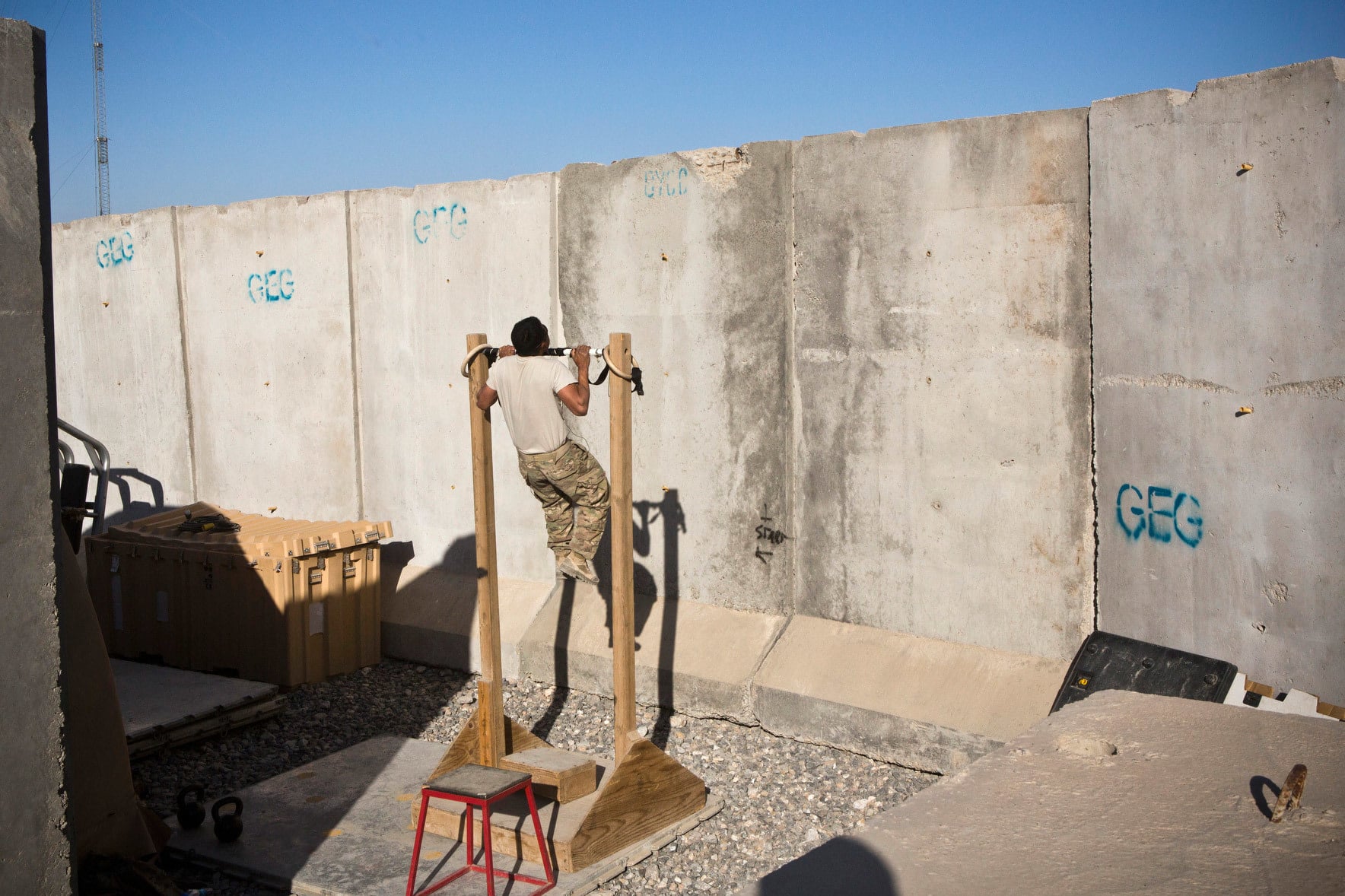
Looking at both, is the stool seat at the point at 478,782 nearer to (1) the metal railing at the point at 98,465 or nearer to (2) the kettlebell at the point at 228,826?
(2) the kettlebell at the point at 228,826

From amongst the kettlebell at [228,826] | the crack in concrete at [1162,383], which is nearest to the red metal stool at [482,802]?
the kettlebell at [228,826]

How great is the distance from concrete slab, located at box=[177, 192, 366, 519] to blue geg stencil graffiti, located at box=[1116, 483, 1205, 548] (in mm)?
5416

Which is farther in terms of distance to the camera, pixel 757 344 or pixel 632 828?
pixel 757 344

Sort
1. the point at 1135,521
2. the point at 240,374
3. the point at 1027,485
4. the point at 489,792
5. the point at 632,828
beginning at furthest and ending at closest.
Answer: the point at 240,374 → the point at 1027,485 → the point at 1135,521 → the point at 632,828 → the point at 489,792

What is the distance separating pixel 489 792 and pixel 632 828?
0.85 metres

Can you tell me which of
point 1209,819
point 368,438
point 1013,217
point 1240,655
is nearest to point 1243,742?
point 1209,819

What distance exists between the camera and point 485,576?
537cm

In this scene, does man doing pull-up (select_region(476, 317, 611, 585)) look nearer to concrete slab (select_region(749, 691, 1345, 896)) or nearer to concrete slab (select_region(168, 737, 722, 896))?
concrete slab (select_region(168, 737, 722, 896))

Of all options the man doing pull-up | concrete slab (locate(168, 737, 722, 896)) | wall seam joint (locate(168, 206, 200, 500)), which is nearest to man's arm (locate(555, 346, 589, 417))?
the man doing pull-up

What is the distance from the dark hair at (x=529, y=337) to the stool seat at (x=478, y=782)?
187 centimetres

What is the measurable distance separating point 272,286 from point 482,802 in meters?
5.44

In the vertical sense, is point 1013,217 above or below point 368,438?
above

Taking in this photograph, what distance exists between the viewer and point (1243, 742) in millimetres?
2869

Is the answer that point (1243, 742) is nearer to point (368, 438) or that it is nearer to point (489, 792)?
point (489, 792)
